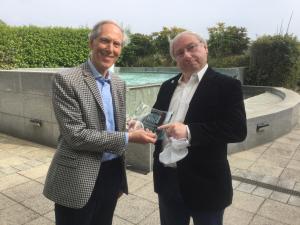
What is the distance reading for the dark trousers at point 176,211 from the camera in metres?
2.20

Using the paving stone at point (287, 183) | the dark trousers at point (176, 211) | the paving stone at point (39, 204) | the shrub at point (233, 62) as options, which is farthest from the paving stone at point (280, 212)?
the shrub at point (233, 62)

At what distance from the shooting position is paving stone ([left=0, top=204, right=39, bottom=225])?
3525 mm

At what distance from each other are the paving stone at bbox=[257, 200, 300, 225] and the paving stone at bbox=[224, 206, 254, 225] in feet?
Result: 0.59

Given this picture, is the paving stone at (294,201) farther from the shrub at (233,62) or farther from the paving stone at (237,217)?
the shrub at (233,62)

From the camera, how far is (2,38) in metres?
10.9

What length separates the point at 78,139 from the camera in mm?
1874

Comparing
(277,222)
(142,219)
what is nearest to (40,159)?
(142,219)

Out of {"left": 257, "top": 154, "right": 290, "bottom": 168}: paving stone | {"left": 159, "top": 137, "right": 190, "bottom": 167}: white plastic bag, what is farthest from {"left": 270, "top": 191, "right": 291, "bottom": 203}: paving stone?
{"left": 159, "top": 137, "right": 190, "bottom": 167}: white plastic bag

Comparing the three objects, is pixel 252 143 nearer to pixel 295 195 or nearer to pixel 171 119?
pixel 295 195

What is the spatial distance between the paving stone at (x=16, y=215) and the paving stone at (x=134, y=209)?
962mm

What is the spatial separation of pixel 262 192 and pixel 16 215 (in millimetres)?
3076

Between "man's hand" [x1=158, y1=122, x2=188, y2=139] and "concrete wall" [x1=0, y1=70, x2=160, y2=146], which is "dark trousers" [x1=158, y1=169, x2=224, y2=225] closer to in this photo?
"man's hand" [x1=158, y1=122, x2=188, y2=139]

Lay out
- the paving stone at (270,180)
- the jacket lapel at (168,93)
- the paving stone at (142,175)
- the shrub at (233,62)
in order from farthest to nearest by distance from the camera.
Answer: the shrub at (233,62) → the paving stone at (142,175) → the paving stone at (270,180) → the jacket lapel at (168,93)

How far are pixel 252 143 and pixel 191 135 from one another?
4.52 metres
